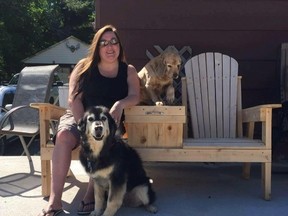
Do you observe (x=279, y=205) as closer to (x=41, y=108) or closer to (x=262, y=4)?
(x=41, y=108)

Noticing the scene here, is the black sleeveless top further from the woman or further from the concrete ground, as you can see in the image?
the concrete ground

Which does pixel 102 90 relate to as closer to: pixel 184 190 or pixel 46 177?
pixel 46 177

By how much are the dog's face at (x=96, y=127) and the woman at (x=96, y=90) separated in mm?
228

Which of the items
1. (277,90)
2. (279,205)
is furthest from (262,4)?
(279,205)

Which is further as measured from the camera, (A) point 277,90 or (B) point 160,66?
(A) point 277,90

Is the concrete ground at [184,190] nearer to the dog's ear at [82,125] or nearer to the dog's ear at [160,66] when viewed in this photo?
the dog's ear at [82,125]

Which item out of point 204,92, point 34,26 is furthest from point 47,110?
point 34,26

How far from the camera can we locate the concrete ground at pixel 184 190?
318 centimetres

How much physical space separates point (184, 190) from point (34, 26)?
2365 centimetres

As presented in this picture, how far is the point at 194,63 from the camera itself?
410cm

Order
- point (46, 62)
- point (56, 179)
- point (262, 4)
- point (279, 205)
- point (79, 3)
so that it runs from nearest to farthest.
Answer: point (56, 179) → point (279, 205) → point (262, 4) → point (46, 62) → point (79, 3)

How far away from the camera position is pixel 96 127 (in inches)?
107

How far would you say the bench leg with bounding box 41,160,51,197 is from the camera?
341 centimetres

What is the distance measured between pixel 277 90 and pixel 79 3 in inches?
1191
